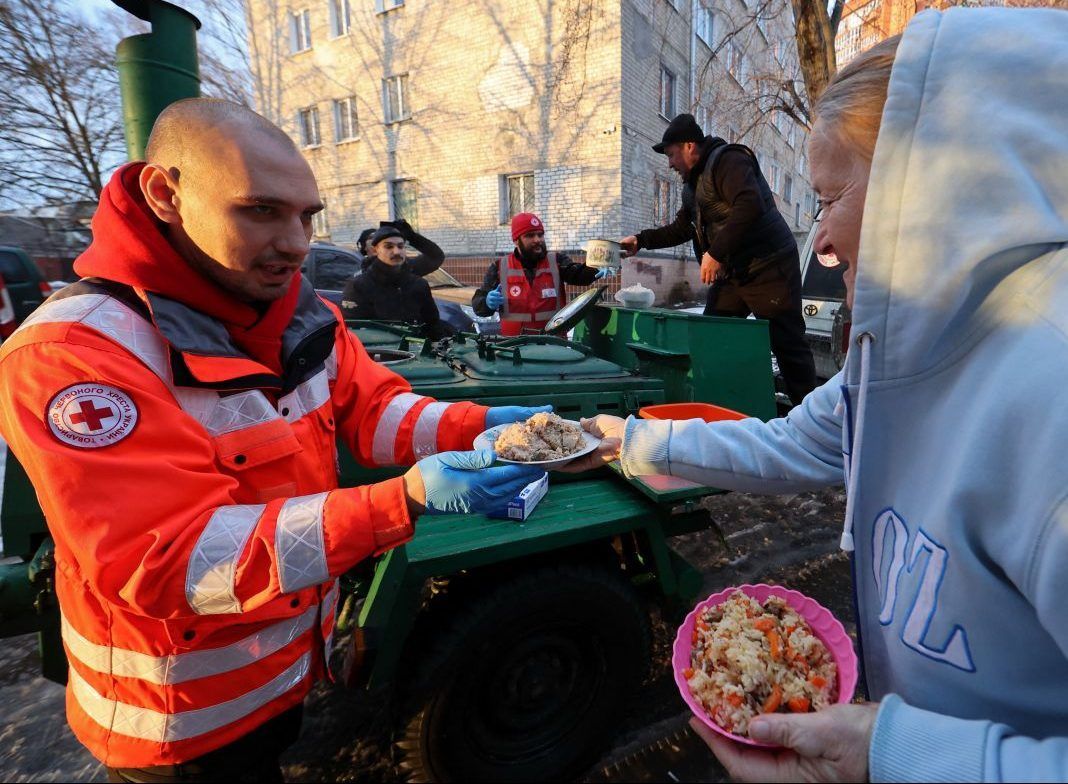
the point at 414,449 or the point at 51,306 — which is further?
the point at 414,449

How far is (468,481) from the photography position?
1.38 metres

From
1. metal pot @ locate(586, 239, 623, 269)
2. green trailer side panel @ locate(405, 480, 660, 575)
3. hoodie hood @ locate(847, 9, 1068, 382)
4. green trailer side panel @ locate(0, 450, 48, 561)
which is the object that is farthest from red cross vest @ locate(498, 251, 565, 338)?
hoodie hood @ locate(847, 9, 1068, 382)

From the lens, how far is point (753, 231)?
392cm

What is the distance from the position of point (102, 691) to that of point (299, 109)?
19.9 metres

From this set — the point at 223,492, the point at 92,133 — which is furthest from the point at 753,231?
the point at 92,133

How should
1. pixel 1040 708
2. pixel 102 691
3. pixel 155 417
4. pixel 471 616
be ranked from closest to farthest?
pixel 1040 708
pixel 155 417
pixel 102 691
pixel 471 616

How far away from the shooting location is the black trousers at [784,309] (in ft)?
12.8

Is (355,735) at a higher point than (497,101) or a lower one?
lower

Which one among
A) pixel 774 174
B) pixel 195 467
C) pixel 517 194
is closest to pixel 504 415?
pixel 195 467

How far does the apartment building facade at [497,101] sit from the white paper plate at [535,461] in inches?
376

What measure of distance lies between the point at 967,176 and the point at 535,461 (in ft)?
3.66

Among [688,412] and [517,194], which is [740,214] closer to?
[688,412]

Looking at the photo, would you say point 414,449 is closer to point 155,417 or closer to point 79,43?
point 155,417

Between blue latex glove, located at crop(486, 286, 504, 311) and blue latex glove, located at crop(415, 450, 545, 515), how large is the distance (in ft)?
13.1
